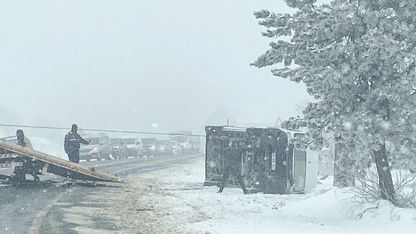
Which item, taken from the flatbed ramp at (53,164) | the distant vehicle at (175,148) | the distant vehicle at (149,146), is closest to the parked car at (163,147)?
the distant vehicle at (149,146)

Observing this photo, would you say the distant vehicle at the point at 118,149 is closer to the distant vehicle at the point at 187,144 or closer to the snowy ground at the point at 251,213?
the distant vehicle at the point at 187,144

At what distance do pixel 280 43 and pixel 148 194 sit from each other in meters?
5.91

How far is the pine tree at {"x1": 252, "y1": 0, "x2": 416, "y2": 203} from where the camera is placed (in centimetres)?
985

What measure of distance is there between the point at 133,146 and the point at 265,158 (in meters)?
29.7

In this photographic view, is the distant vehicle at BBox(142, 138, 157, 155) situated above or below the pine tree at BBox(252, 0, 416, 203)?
below

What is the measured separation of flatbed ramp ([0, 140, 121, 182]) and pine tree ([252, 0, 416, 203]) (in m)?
7.42

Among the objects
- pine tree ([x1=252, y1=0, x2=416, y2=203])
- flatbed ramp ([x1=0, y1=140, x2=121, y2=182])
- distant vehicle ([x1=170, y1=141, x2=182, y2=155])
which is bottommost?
distant vehicle ([x1=170, y1=141, x2=182, y2=155])

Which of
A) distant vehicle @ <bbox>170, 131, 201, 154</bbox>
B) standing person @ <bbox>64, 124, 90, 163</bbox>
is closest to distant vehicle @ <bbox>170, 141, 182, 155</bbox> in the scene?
distant vehicle @ <bbox>170, 131, 201, 154</bbox>

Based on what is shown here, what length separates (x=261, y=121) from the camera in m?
103

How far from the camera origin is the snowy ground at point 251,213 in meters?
9.72

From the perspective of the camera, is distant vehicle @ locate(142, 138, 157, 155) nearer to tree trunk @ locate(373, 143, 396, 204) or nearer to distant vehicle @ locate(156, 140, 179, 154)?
distant vehicle @ locate(156, 140, 179, 154)

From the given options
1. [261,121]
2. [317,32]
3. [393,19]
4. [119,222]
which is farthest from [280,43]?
[261,121]

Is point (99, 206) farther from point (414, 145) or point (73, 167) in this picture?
point (414, 145)

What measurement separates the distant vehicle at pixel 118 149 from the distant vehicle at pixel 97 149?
653 mm
